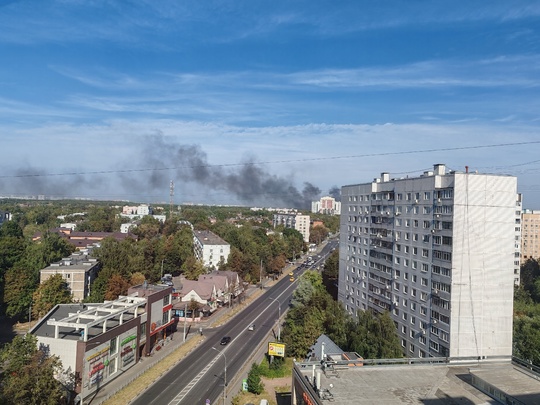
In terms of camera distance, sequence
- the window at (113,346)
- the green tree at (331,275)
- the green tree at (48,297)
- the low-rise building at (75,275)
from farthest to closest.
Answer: the green tree at (331,275) < the low-rise building at (75,275) < the green tree at (48,297) < the window at (113,346)

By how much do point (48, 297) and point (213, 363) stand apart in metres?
16.0

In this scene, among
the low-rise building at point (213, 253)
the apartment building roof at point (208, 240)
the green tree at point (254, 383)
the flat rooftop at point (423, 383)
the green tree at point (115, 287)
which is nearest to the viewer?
the flat rooftop at point (423, 383)

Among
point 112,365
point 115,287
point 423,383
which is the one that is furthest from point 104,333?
point 115,287

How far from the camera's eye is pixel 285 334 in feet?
96.7

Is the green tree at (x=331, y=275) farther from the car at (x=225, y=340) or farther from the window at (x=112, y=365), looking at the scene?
the window at (x=112, y=365)

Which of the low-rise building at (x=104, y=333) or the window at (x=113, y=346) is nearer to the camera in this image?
the low-rise building at (x=104, y=333)

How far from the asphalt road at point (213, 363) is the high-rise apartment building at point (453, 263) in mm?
11337

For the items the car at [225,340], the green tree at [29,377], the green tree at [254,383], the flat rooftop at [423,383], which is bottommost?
the car at [225,340]

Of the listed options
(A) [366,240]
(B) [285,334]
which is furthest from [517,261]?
(B) [285,334]

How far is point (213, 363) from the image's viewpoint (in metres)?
27.1

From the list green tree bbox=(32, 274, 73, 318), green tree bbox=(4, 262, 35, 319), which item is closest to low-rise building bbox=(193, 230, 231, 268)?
green tree bbox=(4, 262, 35, 319)

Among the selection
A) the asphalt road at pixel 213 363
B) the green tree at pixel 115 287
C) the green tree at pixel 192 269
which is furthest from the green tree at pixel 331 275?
the green tree at pixel 115 287

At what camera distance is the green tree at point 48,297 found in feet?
110

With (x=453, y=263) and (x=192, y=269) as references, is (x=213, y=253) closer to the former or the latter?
(x=192, y=269)
